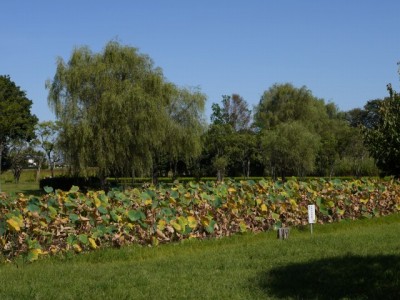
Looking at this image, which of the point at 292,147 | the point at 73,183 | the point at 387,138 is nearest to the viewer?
the point at 387,138

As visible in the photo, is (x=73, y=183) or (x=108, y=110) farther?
(x=73, y=183)

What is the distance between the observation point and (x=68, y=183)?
3528 centimetres

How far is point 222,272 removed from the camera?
6.94 m

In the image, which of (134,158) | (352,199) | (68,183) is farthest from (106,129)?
(352,199)

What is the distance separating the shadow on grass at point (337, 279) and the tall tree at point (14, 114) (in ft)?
131

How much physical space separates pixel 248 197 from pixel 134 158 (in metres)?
16.4

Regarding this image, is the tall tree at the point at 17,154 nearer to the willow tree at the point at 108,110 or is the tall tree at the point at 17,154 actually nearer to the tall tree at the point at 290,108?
the tall tree at the point at 290,108

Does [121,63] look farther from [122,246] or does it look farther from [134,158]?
[122,246]

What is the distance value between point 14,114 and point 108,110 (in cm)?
2212

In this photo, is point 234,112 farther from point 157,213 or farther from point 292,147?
point 157,213

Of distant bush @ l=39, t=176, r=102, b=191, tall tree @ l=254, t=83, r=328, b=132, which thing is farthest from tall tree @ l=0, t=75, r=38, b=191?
tall tree @ l=254, t=83, r=328, b=132

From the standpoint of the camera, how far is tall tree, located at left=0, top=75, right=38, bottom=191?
4449 cm

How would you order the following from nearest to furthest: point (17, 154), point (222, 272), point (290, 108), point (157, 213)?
point (222, 272)
point (157, 213)
point (290, 108)
point (17, 154)

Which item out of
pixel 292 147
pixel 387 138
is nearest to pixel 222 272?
pixel 387 138
